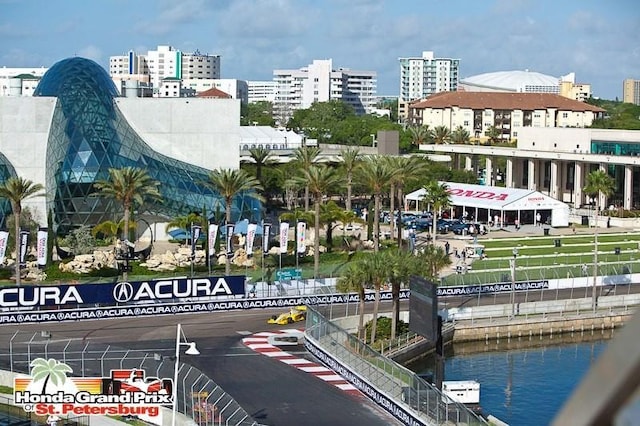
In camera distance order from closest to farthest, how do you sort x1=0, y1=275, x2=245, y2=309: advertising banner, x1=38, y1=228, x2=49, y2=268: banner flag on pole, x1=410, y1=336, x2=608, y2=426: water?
x1=410, y1=336, x2=608, y2=426: water → x1=0, y1=275, x2=245, y2=309: advertising banner → x1=38, y1=228, x2=49, y2=268: banner flag on pole

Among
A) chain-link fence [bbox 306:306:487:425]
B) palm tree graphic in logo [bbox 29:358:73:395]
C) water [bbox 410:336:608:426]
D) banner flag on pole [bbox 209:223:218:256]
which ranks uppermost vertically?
banner flag on pole [bbox 209:223:218:256]

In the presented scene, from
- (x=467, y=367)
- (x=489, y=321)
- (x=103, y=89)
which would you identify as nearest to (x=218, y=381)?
(x=467, y=367)

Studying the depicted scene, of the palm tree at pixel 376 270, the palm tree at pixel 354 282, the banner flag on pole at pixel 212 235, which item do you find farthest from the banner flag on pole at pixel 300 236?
the palm tree at pixel 376 270

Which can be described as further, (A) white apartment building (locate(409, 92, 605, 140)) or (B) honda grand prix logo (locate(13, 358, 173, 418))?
(A) white apartment building (locate(409, 92, 605, 140))

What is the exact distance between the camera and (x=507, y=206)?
3359 inches

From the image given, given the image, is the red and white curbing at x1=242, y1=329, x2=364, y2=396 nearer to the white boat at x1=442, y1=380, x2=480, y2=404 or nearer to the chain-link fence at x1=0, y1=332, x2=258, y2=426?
the white boat at x1=442, y1=380, x2=480, y2=404

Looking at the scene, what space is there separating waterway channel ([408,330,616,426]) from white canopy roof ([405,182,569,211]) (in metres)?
32.5

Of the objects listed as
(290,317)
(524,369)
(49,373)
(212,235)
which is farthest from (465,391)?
(212,235)

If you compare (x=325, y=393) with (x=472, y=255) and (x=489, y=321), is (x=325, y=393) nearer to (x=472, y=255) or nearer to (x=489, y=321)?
(x=489, y=321)

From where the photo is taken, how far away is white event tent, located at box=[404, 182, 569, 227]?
85688 millimetres

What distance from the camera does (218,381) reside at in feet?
120

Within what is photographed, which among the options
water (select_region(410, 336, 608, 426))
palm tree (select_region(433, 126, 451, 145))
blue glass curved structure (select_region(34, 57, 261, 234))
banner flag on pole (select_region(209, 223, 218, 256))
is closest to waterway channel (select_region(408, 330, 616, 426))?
water (select_region(410, 336, 608, 426))

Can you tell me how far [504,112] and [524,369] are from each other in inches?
4634

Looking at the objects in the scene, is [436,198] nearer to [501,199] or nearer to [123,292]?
[501,199]
